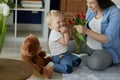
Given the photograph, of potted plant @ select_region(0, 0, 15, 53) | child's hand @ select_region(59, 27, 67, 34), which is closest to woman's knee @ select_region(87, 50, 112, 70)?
child's hand @ select_region(59, 27, 67, 34)

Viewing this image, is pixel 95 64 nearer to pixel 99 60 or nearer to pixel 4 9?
pixel 99 60

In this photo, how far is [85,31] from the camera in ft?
8.17

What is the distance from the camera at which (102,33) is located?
2.60m

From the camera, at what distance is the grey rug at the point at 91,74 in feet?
7.91

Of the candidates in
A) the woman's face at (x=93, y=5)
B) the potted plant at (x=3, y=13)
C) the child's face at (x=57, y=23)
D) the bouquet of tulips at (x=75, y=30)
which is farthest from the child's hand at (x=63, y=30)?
the potted plant at (x=3, y=13)

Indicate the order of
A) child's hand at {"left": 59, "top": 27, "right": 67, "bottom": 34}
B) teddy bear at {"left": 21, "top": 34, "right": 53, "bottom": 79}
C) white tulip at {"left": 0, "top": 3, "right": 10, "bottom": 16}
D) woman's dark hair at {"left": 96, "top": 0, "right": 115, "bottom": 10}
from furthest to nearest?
woman's dark hair at {"left": 96, "top": 0, "right": 115, "bottom": 10}, child's hand at {"left": 59, "top": 27, "right": 67, "bottom": 34}, teddy bear at {"left": 21, "top": 34, "right": 53, "bottom": 79}, white tulip at {"left": 0, "top": 3, "right": 10, "bottom": 16}

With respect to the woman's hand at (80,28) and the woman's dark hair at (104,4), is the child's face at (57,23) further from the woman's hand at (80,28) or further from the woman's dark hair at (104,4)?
the woman's dark hair at (104,4)

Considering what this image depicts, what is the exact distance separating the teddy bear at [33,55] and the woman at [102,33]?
0.38 meters

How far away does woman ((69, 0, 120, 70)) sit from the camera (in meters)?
2.48

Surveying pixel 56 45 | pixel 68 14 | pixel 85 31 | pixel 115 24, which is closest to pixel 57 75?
pixel 56 45

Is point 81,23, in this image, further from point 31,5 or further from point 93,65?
point 31,5

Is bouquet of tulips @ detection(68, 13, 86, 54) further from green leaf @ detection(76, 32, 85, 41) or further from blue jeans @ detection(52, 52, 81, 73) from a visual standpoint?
blue jeans @ detection(52, 52, 81, 73)

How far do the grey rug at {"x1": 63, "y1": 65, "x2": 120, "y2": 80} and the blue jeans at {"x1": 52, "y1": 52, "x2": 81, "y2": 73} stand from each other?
2.1 inches

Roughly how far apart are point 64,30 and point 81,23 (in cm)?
27
